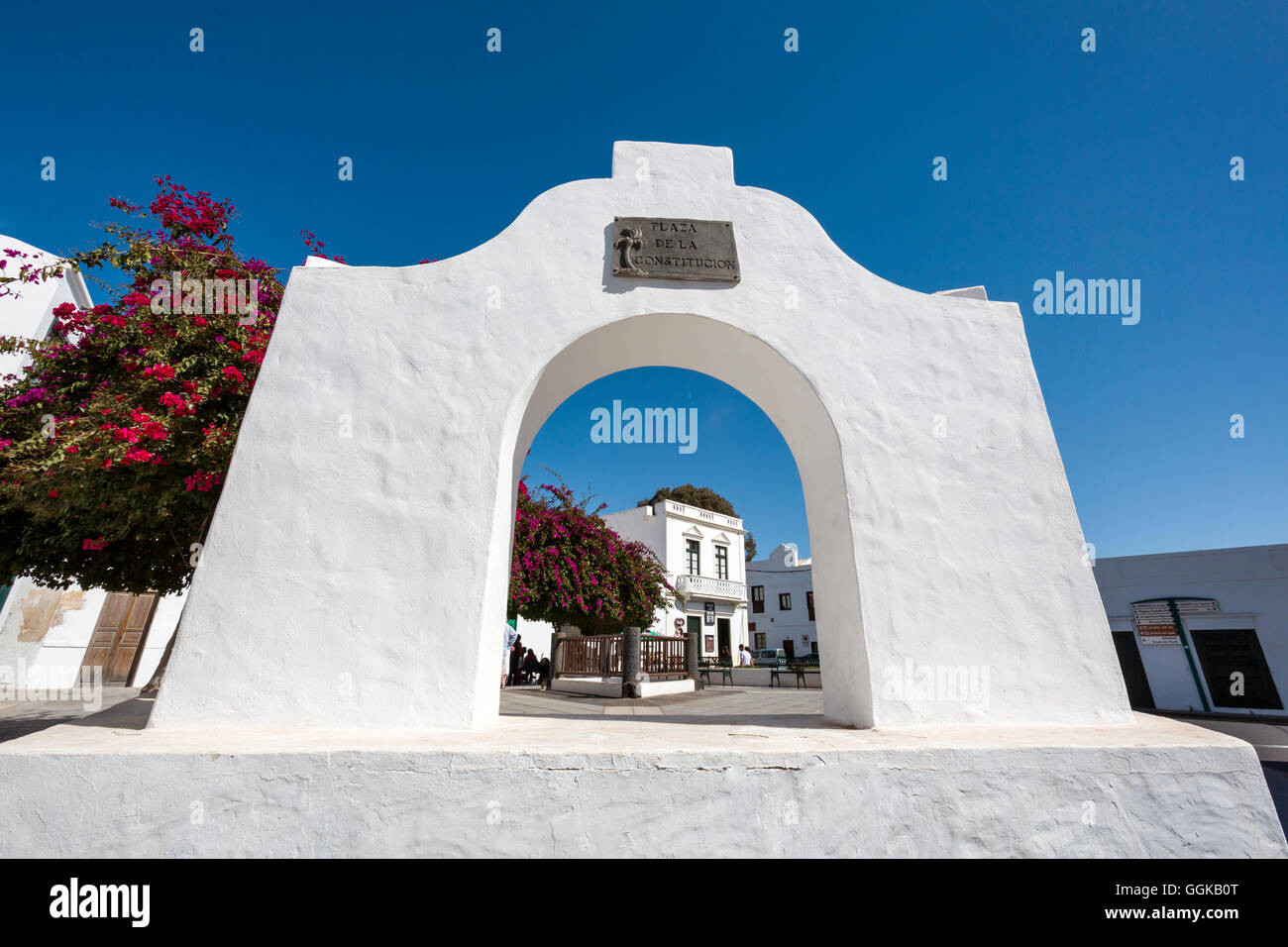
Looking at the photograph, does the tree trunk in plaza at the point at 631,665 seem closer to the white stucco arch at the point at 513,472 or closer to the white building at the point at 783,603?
the white stucco arch at the point at 513,472

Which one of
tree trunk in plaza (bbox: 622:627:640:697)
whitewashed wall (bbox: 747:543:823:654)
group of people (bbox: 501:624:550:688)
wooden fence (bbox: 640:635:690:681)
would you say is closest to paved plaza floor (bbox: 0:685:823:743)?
tree trunk in plaza (bbox: 622:627:640:697)

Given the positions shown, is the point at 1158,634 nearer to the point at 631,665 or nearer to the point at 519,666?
the point at 631,665

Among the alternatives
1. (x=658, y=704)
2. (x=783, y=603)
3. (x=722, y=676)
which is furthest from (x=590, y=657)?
(x=783, y=603)

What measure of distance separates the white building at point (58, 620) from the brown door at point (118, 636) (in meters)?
0.02

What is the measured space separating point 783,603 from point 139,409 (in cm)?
3230

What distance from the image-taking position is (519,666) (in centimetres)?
1662

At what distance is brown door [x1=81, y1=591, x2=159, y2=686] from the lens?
1253 centimetres

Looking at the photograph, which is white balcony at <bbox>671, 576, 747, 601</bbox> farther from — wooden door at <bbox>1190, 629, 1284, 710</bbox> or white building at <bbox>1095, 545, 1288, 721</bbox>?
wooden door at <bbox>1190, 629, 1284, 710</bbox>

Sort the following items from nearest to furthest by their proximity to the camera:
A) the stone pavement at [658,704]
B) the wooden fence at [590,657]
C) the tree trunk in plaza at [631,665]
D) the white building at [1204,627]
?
the stone pavement at [658,704]
the white building at [1204,627]
the tree trunk in plaza at [631,665]
the wooden fence at [590,657]

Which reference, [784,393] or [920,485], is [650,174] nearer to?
[784,393]

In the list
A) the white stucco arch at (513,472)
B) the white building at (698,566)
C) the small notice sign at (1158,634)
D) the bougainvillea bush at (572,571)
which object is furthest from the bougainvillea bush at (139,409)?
the white building at (698,566)

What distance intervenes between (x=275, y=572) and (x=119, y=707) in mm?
1569

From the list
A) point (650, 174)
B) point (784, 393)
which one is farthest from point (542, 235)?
point (784, 393)

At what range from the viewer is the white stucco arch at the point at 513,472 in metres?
3.05
